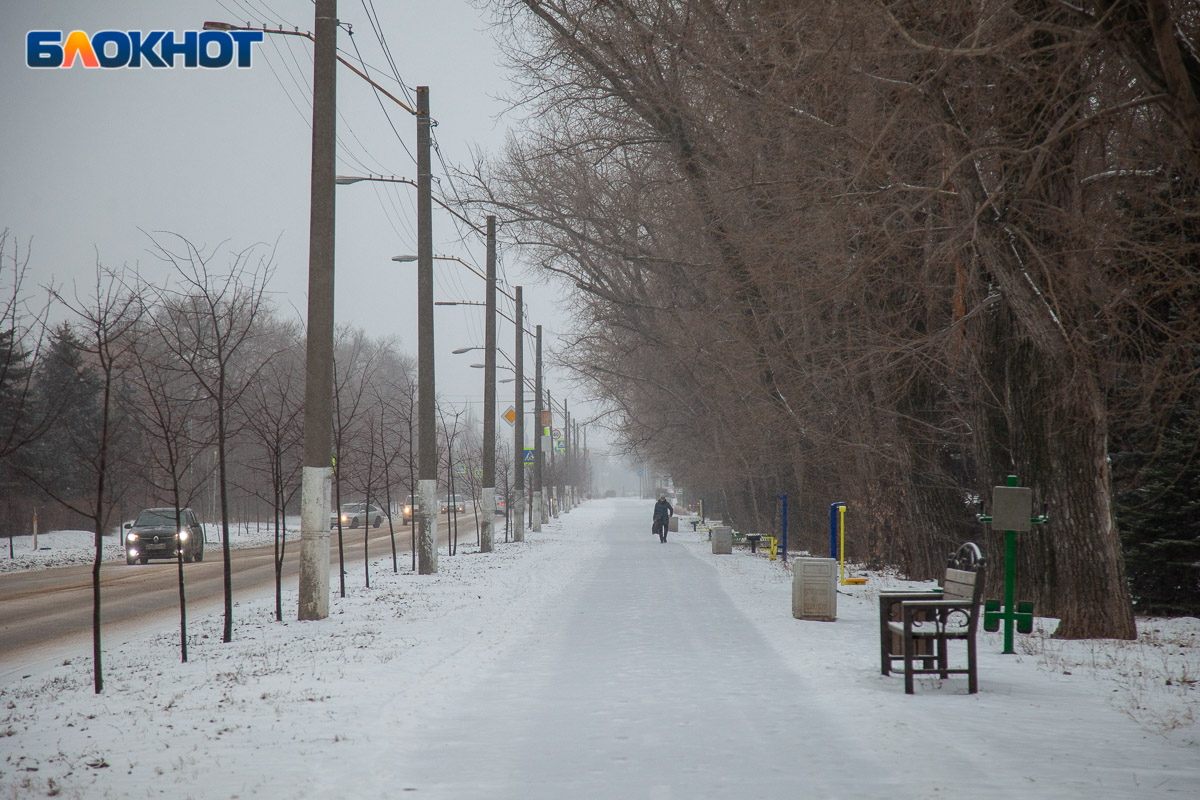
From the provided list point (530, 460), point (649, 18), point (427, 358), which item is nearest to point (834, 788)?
point (649, 18)

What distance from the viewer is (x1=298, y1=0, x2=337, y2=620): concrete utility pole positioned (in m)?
13.6

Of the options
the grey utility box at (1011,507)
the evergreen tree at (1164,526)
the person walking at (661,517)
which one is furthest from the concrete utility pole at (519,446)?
the grey utility box at (1011,507)

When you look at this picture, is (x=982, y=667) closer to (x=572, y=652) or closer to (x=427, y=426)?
(x=572, y=652)

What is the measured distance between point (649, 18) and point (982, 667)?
12.7m

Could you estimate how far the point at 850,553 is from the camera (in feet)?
89.4

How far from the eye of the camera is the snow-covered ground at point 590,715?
228 inches

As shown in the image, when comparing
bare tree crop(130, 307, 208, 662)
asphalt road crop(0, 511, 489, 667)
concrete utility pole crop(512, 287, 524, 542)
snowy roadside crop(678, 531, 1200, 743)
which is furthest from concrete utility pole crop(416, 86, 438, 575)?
concrete utility pole crop(512, 287, 524, 542)

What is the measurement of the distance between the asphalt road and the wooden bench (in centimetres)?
953

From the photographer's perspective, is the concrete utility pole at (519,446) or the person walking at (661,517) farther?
the person walking at (661,517)

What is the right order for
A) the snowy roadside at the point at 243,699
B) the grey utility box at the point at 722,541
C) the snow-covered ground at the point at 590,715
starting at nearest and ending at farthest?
the snow-covered ground at the point at 590,715
the snowy roadside at the point at 243,699
the grey utility box at the point at 722,541

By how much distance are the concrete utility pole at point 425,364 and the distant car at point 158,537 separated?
1062cm

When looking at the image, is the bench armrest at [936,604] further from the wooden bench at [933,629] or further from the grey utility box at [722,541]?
the grey utility box at [722,541]

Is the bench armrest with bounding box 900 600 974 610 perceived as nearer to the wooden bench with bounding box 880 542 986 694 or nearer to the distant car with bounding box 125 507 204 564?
the wooden bench with bounding box 880 542 986 694

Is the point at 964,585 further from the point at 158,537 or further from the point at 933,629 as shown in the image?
the point at 158,537
